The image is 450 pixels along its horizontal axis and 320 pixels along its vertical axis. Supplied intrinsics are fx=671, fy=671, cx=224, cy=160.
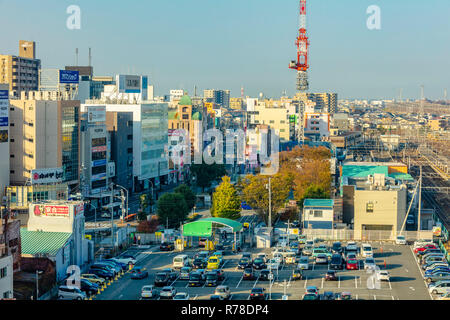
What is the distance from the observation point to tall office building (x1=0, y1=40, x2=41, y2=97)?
38719 mm

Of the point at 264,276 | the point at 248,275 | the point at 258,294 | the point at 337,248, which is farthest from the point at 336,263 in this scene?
the point at 258,294

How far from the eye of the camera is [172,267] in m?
12.2

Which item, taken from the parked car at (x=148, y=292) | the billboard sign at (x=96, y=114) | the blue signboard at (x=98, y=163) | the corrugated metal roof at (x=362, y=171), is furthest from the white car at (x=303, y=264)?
the billboard sign at (x=96, y=114)

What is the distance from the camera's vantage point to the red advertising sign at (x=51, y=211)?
1218cm

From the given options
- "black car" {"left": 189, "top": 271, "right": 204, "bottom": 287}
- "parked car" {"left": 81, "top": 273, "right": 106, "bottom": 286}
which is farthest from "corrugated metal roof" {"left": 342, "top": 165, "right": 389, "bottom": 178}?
"parked car" {"left": 81, "top": 273, "right": 106, "bottom": 286}

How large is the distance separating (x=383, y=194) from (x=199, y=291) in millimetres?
7615

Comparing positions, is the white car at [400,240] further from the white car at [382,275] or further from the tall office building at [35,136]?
the tall office building at [35,136]

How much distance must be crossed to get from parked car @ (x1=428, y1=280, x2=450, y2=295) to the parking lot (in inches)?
4.2

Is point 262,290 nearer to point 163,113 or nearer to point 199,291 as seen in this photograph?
point 199,291

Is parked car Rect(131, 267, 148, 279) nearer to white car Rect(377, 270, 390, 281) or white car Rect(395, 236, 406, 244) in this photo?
white car Rect(377, 270, 390, 281)

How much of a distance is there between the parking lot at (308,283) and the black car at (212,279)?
0.12 m

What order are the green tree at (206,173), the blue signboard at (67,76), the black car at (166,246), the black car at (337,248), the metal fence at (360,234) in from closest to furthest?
the black car at (337,248), the black car at (166,246), the metal fence at (360,234), the blue signboard at (67,76), the green tree at (206,173)

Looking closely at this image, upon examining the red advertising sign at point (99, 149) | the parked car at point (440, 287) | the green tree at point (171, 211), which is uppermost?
the red advertising sign at point (99, 149)
